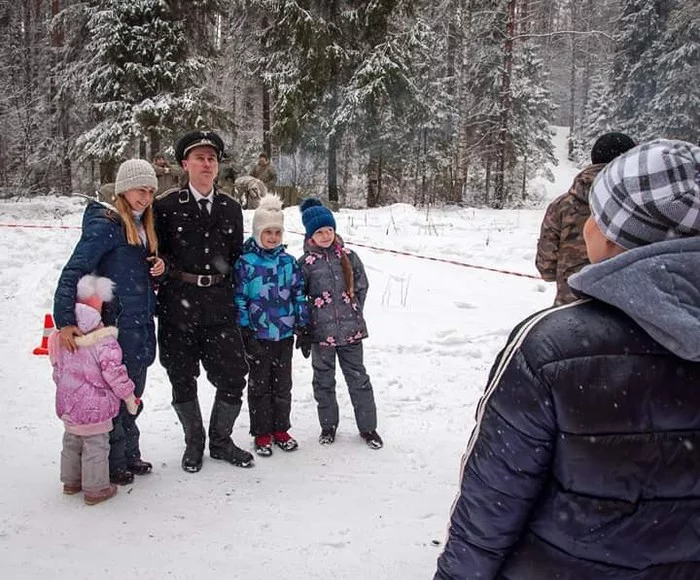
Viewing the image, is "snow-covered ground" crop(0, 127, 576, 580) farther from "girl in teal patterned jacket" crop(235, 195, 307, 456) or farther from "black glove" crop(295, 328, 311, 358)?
"black glove" crop(295, 328, 311, 358)

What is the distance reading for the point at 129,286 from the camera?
3.81 metres

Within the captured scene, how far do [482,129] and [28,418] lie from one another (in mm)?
26036

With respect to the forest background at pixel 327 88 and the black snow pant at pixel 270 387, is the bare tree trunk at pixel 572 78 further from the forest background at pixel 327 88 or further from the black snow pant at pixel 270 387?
the black snow pant at pixel 270 387

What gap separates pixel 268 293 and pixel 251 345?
43cm

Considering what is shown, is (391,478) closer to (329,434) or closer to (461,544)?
(329,434)

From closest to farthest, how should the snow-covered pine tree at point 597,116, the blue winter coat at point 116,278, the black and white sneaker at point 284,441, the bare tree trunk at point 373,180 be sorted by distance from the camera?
the blue winter coat at point 116,278 < the black and white sneaker at point 284,441 < the bare tree trunk at point 373,180 < the snow-covered pine tree at point 597,116

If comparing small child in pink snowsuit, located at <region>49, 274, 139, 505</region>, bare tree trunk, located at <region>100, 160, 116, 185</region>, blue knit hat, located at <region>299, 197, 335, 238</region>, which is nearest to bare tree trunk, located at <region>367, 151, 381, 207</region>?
bare tree trunk, located at <region>100, 160, 116, 185</region>

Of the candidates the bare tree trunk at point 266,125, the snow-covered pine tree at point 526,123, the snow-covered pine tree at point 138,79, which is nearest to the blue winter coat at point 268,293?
the snow-covered pine tree at point 138,79

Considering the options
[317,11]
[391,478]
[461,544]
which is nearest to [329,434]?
[391,478]

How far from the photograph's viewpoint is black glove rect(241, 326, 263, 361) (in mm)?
4492

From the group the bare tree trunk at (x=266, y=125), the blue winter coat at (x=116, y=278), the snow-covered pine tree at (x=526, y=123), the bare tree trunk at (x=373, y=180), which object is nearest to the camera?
the blue winter coat at (x=116, y=278)

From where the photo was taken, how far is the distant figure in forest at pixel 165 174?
43.2 feet

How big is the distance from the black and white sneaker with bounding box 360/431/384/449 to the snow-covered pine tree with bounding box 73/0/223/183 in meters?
15.3

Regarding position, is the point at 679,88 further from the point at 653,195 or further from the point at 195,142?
the point at 653,195
